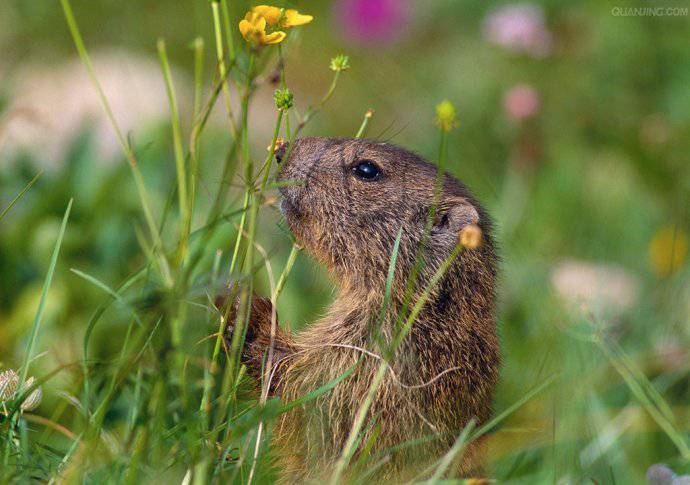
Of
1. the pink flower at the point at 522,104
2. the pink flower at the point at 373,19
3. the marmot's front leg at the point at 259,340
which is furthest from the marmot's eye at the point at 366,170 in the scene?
the pink flower at the point at 373,19

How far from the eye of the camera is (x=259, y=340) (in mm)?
2971

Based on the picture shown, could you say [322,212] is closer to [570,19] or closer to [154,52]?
[570,19]

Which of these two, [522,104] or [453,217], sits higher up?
[453,217]

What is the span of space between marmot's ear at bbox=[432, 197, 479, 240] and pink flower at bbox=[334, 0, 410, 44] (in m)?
5.55

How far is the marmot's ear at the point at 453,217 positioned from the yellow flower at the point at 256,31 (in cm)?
97

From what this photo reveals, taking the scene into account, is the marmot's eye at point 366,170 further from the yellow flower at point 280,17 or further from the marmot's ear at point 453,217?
the yellow flower at point 280,17

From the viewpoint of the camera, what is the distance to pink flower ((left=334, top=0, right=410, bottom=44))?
Answer: 8547 mm

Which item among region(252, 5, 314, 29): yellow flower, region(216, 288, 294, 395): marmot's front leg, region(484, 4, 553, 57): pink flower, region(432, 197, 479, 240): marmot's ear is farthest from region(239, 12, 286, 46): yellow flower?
region(484, 4, 553, 57): pink flower

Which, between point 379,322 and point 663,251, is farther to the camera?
point 663,251

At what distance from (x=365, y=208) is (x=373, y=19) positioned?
5.73 metres

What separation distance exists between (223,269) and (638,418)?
1.86 meters

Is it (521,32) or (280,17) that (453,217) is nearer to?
(280,17)

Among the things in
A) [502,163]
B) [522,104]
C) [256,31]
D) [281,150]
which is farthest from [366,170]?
[502,163]

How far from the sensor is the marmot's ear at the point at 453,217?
3143 millimetres
